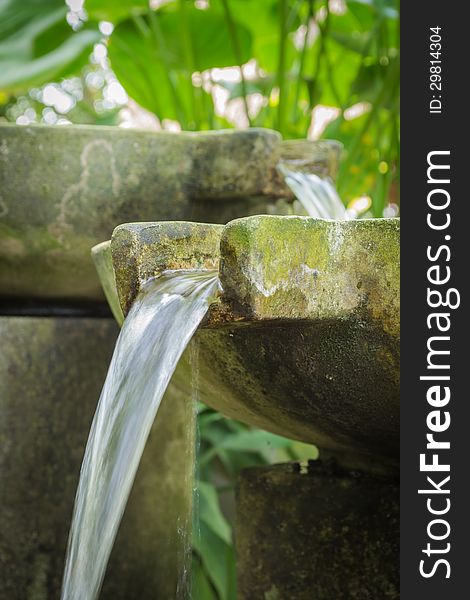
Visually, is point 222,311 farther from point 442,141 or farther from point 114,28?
point 114,28

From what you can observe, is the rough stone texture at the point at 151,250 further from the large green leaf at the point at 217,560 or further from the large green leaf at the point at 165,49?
the large green leaf at the point at 165,49

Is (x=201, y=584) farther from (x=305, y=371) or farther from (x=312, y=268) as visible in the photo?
(x=312, y=268)

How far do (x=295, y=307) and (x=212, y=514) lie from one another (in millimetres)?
1174

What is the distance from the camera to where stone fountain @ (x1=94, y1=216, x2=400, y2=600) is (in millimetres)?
648

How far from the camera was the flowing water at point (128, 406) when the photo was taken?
2.26 feet

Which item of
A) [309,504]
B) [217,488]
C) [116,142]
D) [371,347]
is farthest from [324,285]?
[217,488]

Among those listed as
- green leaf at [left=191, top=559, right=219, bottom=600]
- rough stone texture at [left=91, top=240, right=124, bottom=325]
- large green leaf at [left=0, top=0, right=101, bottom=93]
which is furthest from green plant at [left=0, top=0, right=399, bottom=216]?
green leaf at [left=191, top=559, right=219, bottom=600]

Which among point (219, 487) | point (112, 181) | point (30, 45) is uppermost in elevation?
point (30, 45)

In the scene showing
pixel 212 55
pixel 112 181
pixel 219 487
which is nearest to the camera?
pixel 112 181

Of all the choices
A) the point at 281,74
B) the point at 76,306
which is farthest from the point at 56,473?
the point at 281,74

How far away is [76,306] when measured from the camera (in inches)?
52.7

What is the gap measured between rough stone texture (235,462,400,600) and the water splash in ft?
1.11

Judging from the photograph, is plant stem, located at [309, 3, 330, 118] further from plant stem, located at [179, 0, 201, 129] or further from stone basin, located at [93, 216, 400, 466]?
stone basin, located at [93, 216, 400, 466]

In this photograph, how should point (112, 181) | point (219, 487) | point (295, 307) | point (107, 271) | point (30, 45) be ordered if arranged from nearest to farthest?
point (295, 307) → point (107, 271) → point (112, 181) → point (30, 45) → point (219, 487)
